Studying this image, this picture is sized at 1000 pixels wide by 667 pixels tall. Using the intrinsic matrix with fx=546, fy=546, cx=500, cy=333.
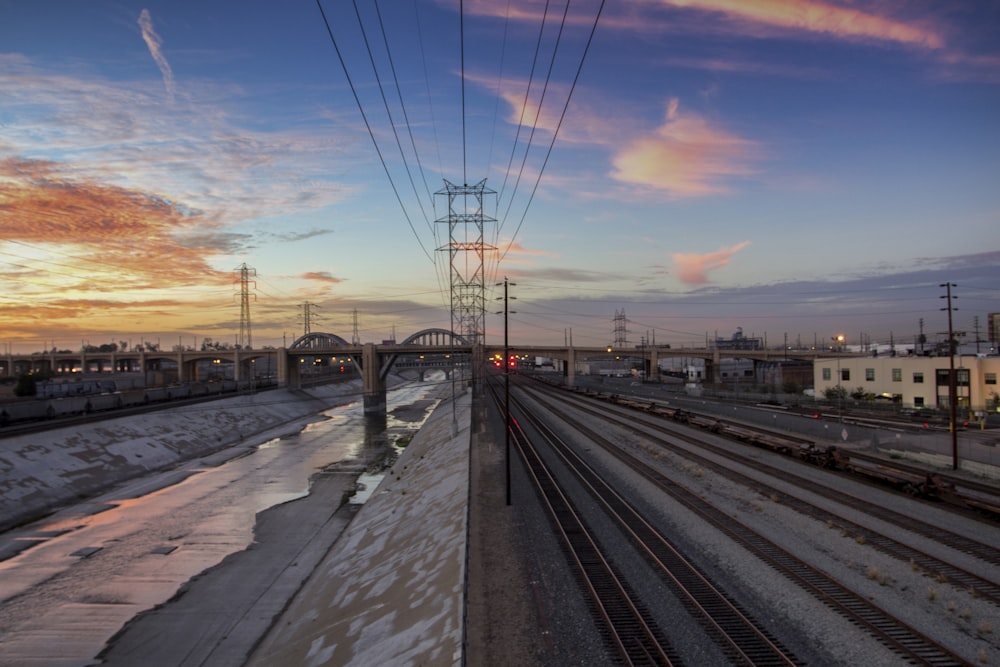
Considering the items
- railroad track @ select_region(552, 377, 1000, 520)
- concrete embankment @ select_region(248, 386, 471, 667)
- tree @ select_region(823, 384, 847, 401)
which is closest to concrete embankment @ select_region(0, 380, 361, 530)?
concrete embankment @ select_region(248, 386, 471, 667)

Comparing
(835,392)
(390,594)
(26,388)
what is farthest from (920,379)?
(26,388)

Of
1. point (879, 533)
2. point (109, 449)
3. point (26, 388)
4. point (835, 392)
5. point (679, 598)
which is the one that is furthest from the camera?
point (26, 388)

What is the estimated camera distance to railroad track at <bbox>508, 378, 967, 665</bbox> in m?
9.89

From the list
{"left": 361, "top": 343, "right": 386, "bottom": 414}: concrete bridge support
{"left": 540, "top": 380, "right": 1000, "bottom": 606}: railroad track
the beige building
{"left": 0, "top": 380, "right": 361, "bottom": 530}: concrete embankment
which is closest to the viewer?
{"left": 540, "top": 380, "right": 1000, "bottom": 606}: railroad track

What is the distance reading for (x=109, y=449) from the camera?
1678 inches

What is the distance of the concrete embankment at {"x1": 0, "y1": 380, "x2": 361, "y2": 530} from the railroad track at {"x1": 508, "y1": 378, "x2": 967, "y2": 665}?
32853 millimetres

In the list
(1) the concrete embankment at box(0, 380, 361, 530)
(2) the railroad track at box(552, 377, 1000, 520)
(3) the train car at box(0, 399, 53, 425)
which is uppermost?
(3) the train car at box(0, 399, 53, 425)

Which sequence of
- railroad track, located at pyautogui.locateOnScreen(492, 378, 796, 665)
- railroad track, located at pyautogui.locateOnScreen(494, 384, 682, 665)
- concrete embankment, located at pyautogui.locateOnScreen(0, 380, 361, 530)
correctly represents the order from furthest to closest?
concrete embankment, located at pyautogui.locateOnScreen(0, 380, 361, 530), railroad track, located at pyautogui.locateOnScreen(494, 384, 682, 665), railroad track, located at pyautogui.locateOnScreen(492, 378, 796, 665)

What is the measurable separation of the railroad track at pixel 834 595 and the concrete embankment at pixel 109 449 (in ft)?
108

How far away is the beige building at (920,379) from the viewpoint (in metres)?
47.7

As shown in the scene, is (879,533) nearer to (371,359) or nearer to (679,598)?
(679,598)

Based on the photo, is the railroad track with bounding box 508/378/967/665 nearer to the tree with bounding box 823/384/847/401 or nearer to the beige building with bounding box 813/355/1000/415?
the beige building with bounding box 813/355/1000/415

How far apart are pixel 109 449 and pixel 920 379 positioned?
71.6 meters

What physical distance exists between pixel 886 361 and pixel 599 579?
57.1 metres
